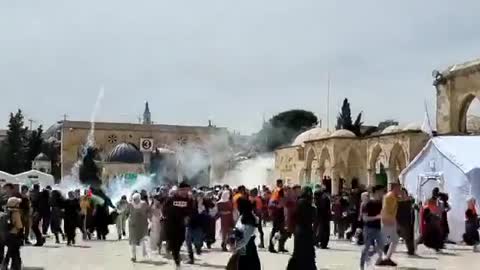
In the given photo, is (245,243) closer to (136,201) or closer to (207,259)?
(207,259)

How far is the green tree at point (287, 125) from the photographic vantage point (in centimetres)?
9880

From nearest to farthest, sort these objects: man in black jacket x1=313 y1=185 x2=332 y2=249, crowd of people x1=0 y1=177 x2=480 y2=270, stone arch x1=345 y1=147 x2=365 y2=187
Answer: crowd of people x1=0 y1=177 x2=480 y2=270 < man in black jacket x1=313 y1=185 x2=332 y2=249 < stone arch x1=345 y1=147 x2=365 y2=187

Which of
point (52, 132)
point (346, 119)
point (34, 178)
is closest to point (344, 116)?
point (346, 119)

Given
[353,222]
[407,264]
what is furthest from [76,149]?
[407,264]

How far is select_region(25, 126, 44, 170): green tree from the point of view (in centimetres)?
8450

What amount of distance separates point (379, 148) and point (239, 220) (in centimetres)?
3001

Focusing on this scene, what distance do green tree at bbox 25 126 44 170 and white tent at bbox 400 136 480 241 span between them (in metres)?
66.6

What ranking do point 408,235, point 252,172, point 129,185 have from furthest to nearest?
point 252,172 → point 129,185 → point 408,235

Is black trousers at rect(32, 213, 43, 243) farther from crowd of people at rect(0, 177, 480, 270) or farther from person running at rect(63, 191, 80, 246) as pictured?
person running at rect(63, 191, 80, 246)

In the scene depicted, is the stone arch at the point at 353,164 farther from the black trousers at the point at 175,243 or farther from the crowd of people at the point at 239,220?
the black trousers at the point at 175,243

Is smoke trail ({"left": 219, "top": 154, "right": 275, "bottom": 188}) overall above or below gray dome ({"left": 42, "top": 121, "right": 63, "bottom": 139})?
below

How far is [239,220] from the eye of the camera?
34.0 ft

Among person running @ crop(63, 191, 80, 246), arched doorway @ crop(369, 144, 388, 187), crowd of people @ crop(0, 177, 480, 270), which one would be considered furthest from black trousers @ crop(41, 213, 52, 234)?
arched doorway @ crop(369, 144, 388, 187)

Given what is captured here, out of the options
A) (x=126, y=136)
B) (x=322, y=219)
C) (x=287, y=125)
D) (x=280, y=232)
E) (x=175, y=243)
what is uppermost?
(x=287, y=125)
